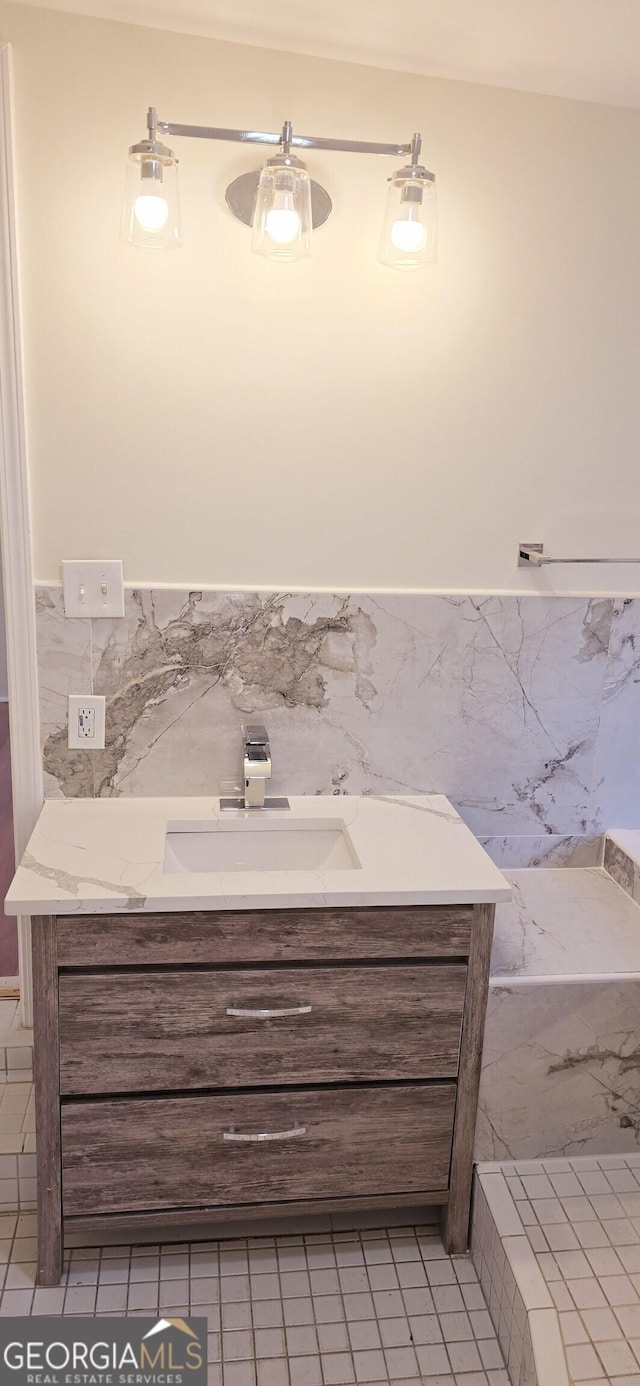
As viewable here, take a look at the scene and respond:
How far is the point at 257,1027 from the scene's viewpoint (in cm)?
187

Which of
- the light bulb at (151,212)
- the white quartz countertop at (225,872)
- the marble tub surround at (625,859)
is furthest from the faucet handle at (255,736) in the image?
the light bulb at (151,212)

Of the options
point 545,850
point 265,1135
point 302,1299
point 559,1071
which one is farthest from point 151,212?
point 302,1299

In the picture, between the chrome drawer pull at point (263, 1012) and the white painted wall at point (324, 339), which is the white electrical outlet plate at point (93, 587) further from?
the chrome drawer pull at point (263, 1012)

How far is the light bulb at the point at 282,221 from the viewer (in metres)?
1.82

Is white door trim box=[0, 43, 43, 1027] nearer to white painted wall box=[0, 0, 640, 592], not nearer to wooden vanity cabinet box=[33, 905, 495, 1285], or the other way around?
white painted wall box=[0, 0, 640, 592]

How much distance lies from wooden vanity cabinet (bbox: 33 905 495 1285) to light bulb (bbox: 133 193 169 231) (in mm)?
1191

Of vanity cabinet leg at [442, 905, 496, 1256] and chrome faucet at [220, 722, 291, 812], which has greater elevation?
chrome faucet at [220, 722, 291, 812]

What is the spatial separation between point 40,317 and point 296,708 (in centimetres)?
91

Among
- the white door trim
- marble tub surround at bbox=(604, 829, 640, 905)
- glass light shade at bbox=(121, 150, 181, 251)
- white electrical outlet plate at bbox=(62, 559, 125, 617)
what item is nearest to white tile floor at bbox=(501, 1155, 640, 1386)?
marble tub surround at bbox=(604, 829, 640, 905)

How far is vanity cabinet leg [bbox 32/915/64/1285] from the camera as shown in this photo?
1779mm

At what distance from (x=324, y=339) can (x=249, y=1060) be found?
136 centimetres

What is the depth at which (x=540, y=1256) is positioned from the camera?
188cm

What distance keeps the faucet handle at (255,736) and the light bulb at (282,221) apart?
3.01 ft

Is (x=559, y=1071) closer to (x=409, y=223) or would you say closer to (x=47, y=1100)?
(x=47, y=1100)
